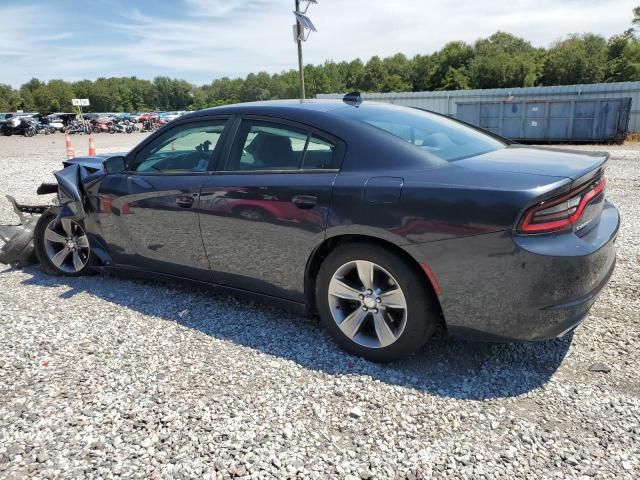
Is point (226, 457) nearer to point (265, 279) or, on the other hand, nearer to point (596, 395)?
point (265, 279)

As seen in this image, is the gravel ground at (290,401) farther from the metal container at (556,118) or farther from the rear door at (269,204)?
the metal container at (556,118)

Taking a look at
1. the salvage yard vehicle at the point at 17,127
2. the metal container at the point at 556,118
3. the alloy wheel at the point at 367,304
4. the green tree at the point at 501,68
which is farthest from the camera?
the green tree at the point at 501,68

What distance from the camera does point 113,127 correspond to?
132 feet

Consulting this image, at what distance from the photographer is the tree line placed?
63031 millimetres

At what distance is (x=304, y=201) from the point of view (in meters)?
2.95

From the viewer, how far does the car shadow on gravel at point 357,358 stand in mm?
2719

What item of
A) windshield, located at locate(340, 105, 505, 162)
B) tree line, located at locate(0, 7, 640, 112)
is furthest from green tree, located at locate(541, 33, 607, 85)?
windshield, located at locate(340, 105, 505, 162)

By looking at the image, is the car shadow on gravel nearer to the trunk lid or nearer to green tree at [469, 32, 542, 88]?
the trunk lid

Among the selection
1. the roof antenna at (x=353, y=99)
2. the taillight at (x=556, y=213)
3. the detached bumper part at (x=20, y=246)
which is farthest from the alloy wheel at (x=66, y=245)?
the taillight at (x=556, y=213)

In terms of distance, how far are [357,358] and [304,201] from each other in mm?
1032

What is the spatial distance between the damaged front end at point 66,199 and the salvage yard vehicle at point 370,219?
18 cm

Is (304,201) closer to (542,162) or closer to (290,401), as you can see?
(290,401)

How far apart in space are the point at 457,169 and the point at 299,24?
47.2 feet

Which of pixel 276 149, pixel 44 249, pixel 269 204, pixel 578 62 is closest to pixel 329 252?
pixel 269 204
